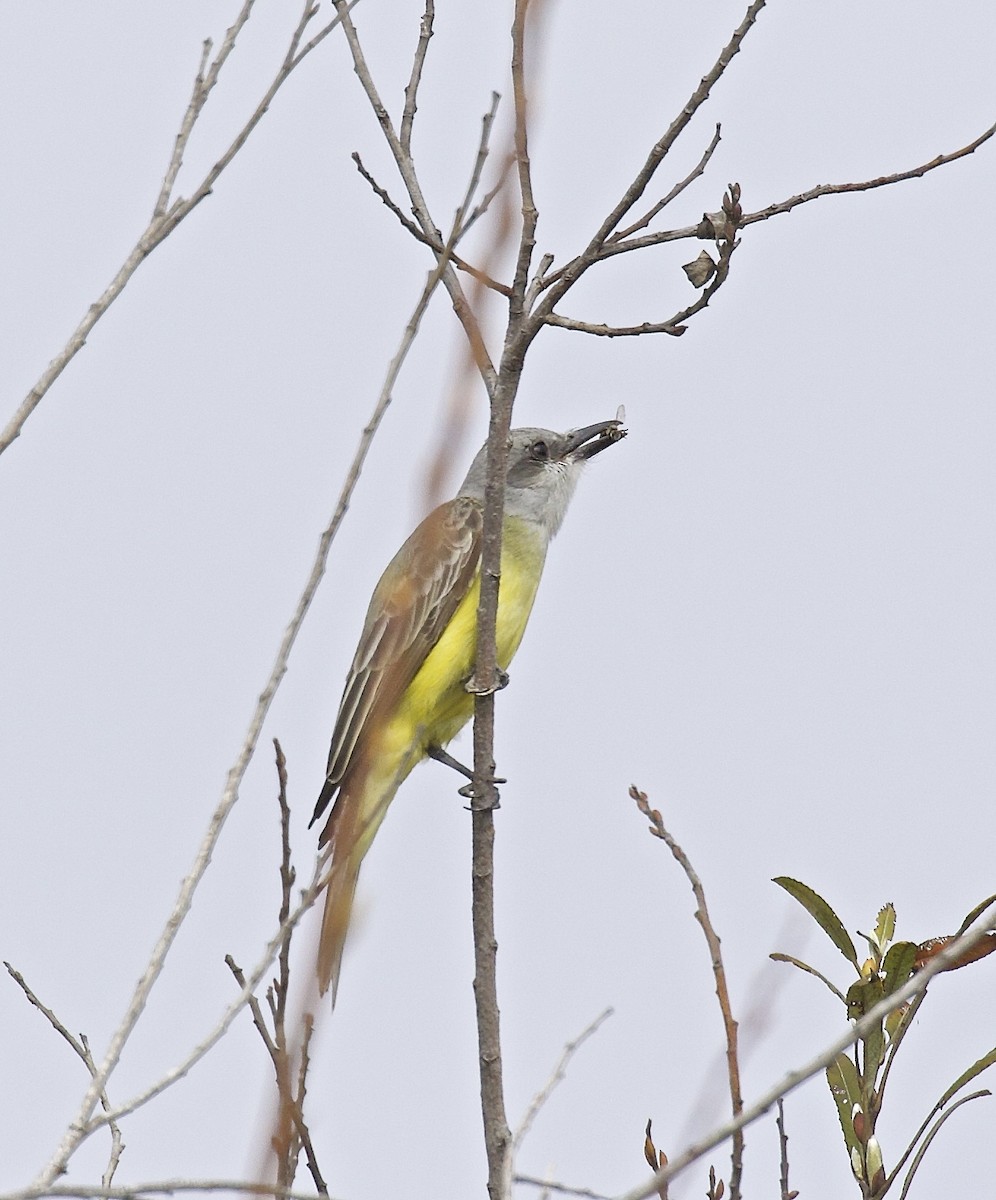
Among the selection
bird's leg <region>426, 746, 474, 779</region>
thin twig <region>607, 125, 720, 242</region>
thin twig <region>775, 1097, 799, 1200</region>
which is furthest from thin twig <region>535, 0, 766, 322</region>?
bird's leg <region>426, 746, 474, 779</region>

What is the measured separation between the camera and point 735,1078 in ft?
9.23

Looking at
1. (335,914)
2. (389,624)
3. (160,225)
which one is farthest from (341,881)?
(389,624)

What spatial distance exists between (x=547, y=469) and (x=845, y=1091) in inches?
184

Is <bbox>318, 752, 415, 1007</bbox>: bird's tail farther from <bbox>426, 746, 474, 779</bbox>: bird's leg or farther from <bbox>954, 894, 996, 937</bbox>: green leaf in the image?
<bbox>426, 746, 474, 779</bbox>: bird's leg

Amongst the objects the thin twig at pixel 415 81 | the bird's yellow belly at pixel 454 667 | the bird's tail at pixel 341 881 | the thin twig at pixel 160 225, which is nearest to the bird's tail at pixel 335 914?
the bird's tail at pixel 341 881

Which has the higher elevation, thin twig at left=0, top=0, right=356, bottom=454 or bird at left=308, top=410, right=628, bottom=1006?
bird at left=308, top=410, right=628, bottom=1006

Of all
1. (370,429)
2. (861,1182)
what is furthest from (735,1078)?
(370,429)

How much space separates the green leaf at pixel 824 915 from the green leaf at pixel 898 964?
0.18 m

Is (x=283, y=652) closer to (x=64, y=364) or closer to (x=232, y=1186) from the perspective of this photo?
(x=64, y=364)

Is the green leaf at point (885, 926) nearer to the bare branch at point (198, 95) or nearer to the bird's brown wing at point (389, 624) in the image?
the bare branch at point (198, 95)

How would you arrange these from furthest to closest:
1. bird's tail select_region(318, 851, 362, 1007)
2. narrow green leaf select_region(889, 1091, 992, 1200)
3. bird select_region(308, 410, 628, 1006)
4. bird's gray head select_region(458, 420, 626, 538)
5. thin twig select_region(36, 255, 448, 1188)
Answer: bird's gray head select_region(458, 420, 626, 538), bird select_region(308, 410, 628, 1006), narrow green leaf select_region(889, 1091, 992, 1200), thin twig select_region(36, 255, 448, 1188), bird's tail select_region(318, 851, 362, 1007)

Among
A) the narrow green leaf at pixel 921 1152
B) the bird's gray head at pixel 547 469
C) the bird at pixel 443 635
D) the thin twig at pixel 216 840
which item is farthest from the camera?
the bird's gray head at pixel 547 469

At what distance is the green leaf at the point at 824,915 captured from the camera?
11.8 feet

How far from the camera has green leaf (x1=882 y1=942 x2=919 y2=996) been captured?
11.1 ft
